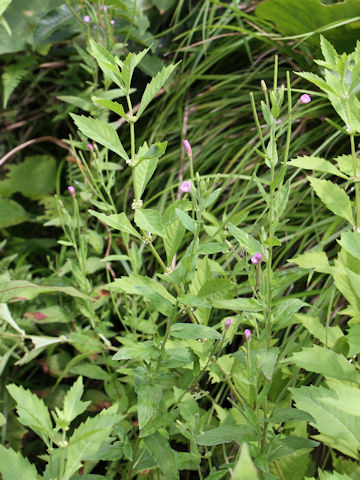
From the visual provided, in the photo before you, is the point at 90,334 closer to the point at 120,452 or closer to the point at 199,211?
the point at 120,452

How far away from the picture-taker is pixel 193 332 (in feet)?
2.08

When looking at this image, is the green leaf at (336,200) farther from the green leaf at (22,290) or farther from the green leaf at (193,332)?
the green leaf at (22,290)

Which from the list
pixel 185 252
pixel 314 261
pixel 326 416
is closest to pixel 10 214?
pixel 185 252

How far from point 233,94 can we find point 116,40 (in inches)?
14.7

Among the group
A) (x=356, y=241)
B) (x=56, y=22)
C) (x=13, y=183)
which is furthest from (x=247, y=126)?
(x=356, y=241)

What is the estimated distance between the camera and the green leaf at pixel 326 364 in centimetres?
64

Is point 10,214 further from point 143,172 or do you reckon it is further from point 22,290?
point 143,172

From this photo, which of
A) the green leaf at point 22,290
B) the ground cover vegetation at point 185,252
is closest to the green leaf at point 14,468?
the ground cover vegetation at point 185,252

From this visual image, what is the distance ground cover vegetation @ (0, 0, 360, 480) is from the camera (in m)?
0.63

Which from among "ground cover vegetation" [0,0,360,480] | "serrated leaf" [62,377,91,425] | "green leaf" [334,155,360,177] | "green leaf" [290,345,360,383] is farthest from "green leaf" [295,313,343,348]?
"serrated leaf" [62,377,91,425]

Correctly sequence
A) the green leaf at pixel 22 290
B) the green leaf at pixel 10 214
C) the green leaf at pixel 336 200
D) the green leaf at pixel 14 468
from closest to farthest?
the green leaf at pixel 14 468
the green leaf at pixel 336 200
the green leaf at pixel 22 290
the green leaf at pixel 10 214

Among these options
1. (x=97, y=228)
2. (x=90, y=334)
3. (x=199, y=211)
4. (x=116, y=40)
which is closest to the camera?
(x=199, y=211)

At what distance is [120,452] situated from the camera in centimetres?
71

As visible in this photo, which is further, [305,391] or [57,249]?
[57,249]
